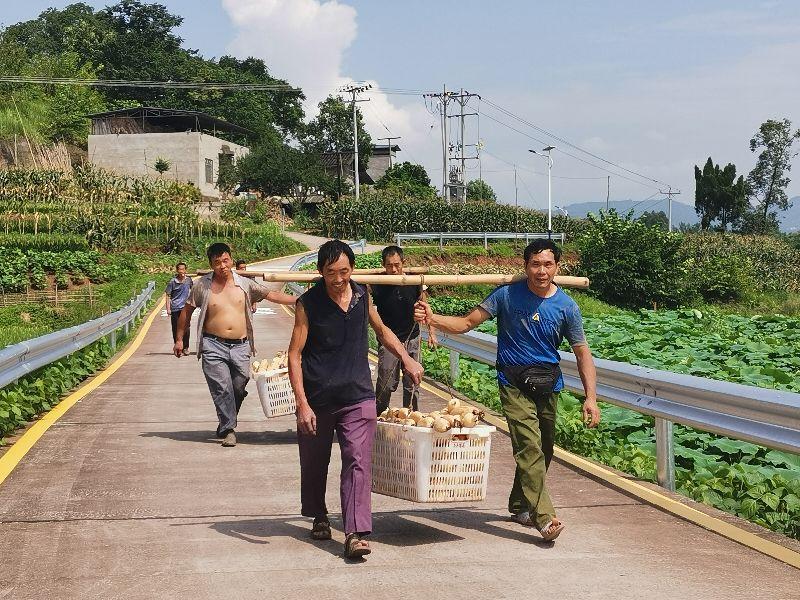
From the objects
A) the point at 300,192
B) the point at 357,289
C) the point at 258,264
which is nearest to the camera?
the point at 357,289

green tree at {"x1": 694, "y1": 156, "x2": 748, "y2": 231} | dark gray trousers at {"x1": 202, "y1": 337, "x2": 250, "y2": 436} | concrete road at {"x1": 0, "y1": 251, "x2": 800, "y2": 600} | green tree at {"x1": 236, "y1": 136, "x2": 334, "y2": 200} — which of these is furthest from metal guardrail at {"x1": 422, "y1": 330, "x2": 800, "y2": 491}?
green tree at {"x1": 694, "y1": 156, "x2": 748, "y2": 231}

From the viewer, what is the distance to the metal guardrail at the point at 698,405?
7.38 m

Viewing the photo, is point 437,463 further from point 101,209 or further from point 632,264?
point 101,209

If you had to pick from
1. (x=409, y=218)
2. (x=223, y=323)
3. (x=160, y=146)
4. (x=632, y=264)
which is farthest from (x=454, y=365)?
(x=160, y=146)

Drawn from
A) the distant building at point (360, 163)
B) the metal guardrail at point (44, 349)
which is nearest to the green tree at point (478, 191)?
the distant building at point (360, 163)

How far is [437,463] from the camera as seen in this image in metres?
6.96

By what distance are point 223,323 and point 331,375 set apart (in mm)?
4602

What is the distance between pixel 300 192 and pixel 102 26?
145 feet

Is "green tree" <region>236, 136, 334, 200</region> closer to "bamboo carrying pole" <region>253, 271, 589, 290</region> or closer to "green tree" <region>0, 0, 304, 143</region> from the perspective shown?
"green tree" <region>0, 0, 304, 143</region>

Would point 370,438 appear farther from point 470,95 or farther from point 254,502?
point 470,95

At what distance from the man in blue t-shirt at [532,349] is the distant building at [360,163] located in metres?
82.2

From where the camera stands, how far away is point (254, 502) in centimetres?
830

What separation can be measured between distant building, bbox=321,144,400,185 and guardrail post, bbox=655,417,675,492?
8095 cm

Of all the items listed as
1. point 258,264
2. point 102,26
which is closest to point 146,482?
point 258,264
